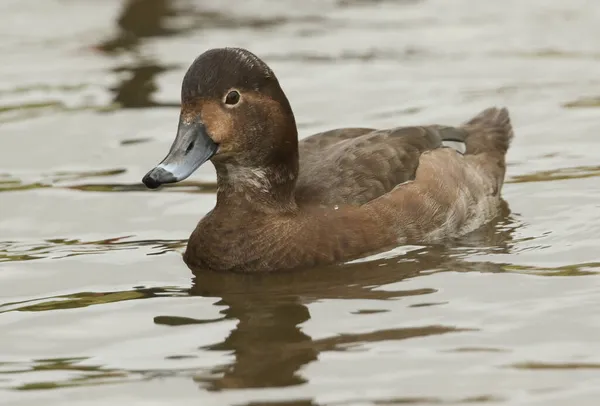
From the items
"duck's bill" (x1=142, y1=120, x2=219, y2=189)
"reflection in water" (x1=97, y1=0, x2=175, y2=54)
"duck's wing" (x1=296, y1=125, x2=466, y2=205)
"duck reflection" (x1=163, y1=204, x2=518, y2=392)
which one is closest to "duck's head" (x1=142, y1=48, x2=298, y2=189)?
"duck's bill" (x1=142, y1=120, x2=219, y2=189)

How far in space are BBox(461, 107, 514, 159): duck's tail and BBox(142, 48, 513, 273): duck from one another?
776mm

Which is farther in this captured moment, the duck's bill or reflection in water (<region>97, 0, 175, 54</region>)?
reflection in water (<region>97, 0, 175, 54</region>)

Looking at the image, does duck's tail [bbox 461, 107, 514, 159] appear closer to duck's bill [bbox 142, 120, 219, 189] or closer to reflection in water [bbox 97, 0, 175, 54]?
duck's bill [bbox 142, 120, 219, 189]

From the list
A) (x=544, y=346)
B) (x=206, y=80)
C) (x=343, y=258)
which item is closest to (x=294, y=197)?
(x=343, y=258)

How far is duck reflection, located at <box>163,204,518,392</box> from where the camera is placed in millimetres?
5891

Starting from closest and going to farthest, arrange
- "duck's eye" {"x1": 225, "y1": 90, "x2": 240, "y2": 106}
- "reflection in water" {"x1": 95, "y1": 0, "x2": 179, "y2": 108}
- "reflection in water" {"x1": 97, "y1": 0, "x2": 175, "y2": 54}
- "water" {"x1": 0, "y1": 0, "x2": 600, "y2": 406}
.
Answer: "water" {"x1": 0, "y1": 0, "x2": 600, "y2": 406}
"duck's eye" {"x1": 225, "y1": 90, "x2": 240, "y2": 106}
"reflection in water" {"x1": 95, "y1": 0, "x2": 179, "y2": 108}
"reflection in water" {"x1": 97, "y1": 0, "x2": 175, "y2": 54}

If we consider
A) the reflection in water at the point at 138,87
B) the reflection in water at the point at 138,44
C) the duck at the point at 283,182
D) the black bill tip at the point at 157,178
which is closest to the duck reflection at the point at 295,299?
the duck at the point at 283,182

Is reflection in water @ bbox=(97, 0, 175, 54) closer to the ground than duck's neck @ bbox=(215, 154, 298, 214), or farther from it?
farther from it

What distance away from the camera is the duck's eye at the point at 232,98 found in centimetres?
728

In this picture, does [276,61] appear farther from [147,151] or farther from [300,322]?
[300,322]

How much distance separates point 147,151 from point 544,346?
5118 millimetres

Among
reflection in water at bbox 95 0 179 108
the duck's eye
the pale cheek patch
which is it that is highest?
reflection in water at bbox 95 0 179 108

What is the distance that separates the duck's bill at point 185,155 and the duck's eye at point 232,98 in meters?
0.22

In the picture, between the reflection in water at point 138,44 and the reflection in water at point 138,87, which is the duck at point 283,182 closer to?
the reflection in water at point 138,87
